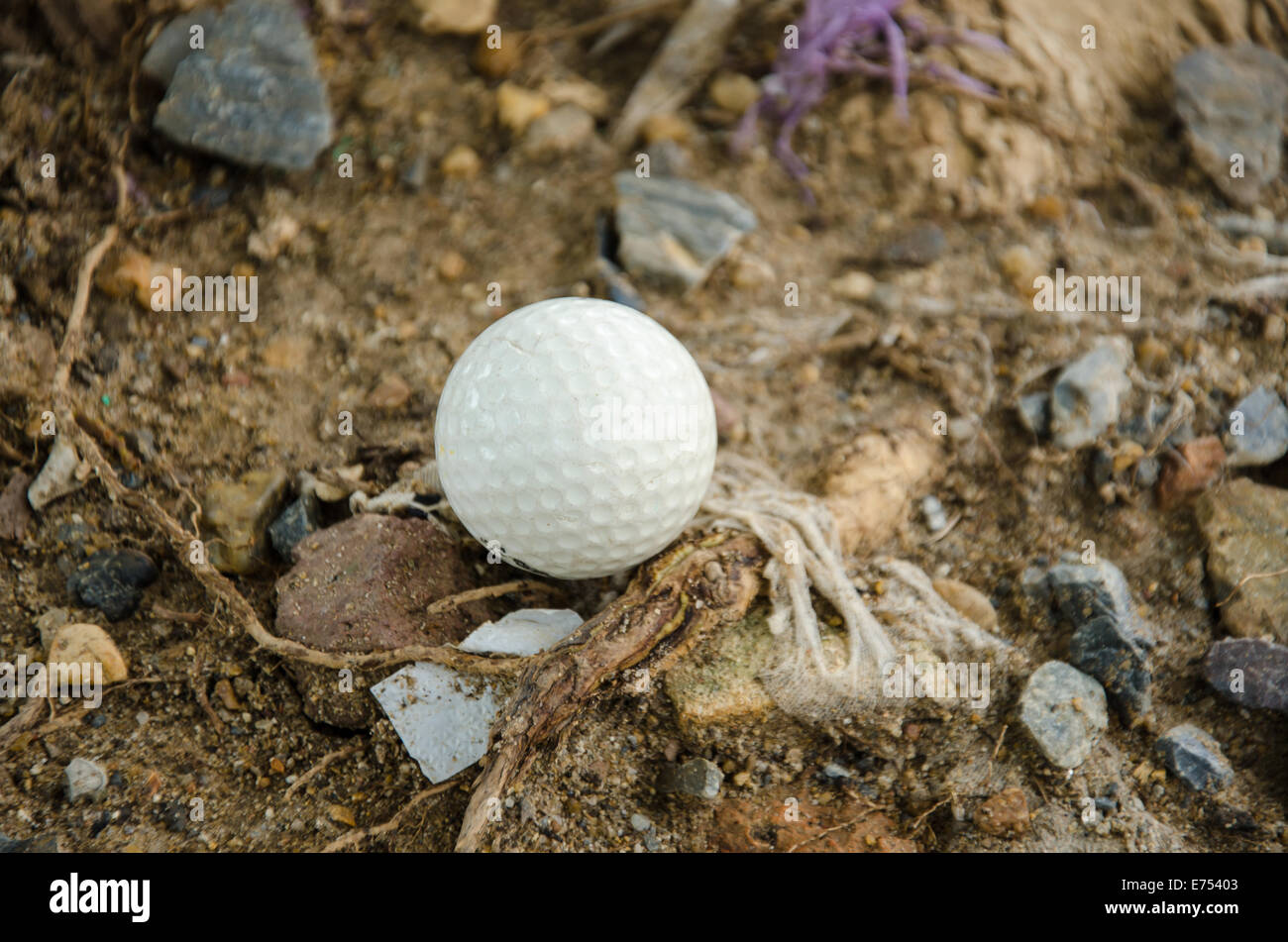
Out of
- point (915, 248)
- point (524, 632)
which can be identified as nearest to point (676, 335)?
point (915, 248)

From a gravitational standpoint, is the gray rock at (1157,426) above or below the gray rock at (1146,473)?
above

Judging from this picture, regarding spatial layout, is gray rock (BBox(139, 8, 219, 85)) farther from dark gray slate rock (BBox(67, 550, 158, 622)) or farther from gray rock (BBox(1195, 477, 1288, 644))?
gray rock (BBox(1195, 477, 1288, 644))

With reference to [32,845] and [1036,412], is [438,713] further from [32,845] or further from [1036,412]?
[1036,412]

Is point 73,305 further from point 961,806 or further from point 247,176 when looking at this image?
point 961,806

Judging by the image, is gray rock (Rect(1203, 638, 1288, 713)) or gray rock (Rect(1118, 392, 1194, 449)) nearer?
gray rock (Rect(1203, 638, 1288, 713))

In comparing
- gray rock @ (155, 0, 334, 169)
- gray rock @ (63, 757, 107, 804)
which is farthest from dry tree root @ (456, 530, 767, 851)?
gray rock @ (155, 0, 334, 169)

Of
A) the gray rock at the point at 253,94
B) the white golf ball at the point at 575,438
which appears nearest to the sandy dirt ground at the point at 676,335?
the gray rock at the point at 253,94

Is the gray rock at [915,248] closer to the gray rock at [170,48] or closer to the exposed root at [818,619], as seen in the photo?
the exposed root at [818,619]
